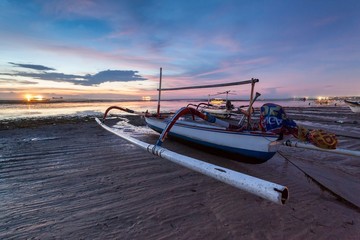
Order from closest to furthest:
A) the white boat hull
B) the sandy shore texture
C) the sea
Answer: the sandy shore texture
the white boat hull
the sea

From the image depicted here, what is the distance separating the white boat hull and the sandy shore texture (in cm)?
61

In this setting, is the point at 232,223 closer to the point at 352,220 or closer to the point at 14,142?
the point at 352,220

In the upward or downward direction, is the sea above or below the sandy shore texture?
below

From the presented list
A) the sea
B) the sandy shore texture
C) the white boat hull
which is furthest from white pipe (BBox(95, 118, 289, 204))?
the sea

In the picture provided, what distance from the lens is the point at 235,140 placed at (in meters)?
5.26

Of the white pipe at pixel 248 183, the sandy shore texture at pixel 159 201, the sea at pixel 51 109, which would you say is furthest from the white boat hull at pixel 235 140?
the sea at pixel 51 109

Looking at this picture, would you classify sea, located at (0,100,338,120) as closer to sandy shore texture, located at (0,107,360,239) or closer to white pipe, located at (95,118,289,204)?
sandy shore texture, located at (0,107,360,239)

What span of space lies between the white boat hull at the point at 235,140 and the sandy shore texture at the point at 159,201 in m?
0.61

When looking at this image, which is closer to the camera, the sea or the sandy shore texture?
the sandy shore texture

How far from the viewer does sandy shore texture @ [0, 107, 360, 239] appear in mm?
2803

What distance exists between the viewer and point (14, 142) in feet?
25.8

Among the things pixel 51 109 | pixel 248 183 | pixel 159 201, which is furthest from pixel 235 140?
pixel 51 109

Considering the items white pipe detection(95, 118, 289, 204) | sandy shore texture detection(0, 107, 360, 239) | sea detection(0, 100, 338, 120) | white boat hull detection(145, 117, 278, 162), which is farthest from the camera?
sea detection(0, 100, 338, 120)

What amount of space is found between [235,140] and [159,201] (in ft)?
8.67
